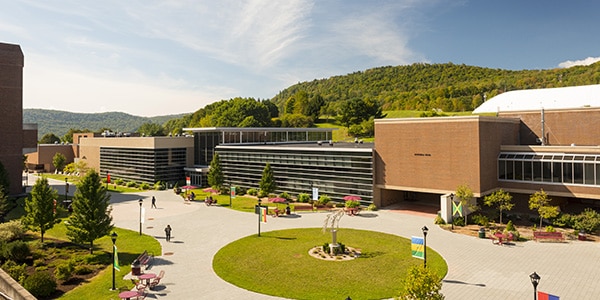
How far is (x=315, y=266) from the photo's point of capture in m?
23.2

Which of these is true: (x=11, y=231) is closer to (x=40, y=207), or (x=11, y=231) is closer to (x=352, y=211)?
(x=40, y=207)

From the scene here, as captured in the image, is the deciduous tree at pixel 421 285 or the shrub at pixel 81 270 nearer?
the deciduous tree at pixel 421 285

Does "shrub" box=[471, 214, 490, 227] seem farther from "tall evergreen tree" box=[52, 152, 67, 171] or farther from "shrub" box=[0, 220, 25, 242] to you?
"tall evergreen tree" box=[52, 152, 67, 171]

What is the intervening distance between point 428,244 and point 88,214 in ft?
81.9

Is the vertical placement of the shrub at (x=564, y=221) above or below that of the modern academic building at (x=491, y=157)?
below

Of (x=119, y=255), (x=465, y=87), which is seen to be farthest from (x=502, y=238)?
(x=465, y=87)

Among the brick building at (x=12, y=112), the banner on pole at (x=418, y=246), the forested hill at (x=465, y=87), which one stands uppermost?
the forested hill at (x=465, y=87)

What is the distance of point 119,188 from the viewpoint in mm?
60938

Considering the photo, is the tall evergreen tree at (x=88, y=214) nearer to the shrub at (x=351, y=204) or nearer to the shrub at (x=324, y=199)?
the shrub at (x=351, y=204)

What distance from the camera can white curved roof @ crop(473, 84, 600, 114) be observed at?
175 feet

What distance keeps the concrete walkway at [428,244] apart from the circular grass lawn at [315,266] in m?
0.92

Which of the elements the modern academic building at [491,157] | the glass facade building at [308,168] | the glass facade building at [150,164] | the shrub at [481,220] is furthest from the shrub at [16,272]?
the glass facade building at [150,164]

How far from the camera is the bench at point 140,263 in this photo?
69.2 ft

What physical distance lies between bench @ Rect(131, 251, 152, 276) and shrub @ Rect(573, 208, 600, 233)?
110 feet
